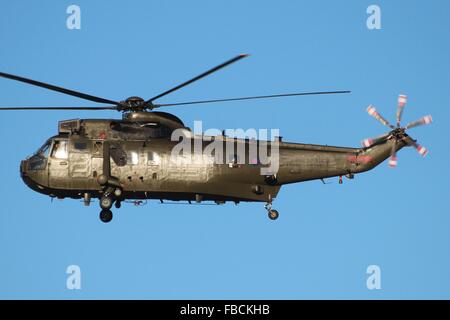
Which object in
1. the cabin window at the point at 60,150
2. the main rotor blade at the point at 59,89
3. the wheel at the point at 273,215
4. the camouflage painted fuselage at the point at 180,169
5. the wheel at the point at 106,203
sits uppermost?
the main rotor blade at the point at 59,89

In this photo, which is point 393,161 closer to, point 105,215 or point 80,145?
point 105,215

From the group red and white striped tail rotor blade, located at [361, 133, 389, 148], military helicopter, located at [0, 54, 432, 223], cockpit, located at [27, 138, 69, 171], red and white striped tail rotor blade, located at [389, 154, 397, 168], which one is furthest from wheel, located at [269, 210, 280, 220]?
cockpit, located at [27, 138, 69, 171]

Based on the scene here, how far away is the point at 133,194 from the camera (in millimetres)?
49938

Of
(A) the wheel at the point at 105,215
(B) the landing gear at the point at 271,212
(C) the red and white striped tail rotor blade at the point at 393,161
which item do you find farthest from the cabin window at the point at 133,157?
(C) the red and white striped tail rotor blade at the point at 393,161

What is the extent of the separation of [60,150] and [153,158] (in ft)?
13.7

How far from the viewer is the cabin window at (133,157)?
49.8 metres

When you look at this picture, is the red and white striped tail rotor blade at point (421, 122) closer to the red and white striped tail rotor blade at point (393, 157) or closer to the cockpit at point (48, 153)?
the red and white striped tail rotor blade at point (393, 157)

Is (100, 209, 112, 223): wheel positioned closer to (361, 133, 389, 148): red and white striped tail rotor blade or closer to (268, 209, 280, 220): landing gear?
(268, 209, 280, 220): landing gear

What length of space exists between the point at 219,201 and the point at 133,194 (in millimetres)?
3814

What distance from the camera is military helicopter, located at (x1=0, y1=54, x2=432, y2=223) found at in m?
49.6
